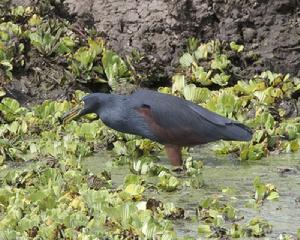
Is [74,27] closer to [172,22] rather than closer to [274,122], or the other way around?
[172,22]

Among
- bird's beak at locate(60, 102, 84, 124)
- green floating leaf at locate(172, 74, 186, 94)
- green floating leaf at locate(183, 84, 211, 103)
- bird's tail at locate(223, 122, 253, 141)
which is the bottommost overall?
bird's tail at locate(223, 122, 253, 141)

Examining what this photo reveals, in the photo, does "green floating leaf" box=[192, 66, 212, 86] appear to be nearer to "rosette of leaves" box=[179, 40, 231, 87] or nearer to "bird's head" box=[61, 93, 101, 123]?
"rosette of leaves" box=[179, 40, 231, 87]

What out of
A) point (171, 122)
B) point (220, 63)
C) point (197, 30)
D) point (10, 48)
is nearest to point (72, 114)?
point (171, 122)

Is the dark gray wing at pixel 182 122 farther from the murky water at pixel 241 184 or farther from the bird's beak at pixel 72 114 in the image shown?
the bird's beak at pixel 72 114

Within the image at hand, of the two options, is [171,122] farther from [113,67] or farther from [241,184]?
[113,67]

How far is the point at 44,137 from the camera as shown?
8.41 metres

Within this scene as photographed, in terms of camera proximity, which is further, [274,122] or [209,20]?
[209,20]

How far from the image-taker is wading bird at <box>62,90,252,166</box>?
773 centimetres

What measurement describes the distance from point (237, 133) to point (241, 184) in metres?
0.61

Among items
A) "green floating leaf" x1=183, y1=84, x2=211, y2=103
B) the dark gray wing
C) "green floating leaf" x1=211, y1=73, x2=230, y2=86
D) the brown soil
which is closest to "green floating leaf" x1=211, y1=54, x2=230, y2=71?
"green floating leaf" x1=211, y1=73, x2=230, y2=86

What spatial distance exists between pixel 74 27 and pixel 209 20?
4.31 ft

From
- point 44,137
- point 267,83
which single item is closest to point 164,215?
point 44,137

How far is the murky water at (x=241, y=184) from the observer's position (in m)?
6.17

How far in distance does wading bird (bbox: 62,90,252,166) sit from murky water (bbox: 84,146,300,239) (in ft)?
0.73
